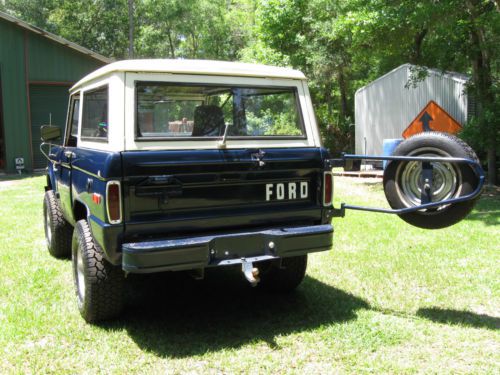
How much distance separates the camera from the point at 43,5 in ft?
115

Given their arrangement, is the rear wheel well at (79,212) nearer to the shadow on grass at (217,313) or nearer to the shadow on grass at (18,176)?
the shadow on grass at (217,313)

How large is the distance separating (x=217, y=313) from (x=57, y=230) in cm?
248

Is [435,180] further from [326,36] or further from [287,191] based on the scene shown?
[326,36]

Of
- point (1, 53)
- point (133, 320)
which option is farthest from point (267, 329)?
point (1, 53)

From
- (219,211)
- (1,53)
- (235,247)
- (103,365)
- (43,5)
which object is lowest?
(103,365)

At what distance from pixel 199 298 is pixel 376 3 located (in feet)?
27.9

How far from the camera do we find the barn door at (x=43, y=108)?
56.9 ft

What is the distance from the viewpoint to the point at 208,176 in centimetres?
382

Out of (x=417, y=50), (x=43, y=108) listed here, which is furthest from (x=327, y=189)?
(x=43, y=108)

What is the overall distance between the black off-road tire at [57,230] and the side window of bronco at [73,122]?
0.96 meters

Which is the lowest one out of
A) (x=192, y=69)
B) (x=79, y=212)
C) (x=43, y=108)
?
(x=79, y=212)

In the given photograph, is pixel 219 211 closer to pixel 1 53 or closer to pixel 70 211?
pixel 70 211

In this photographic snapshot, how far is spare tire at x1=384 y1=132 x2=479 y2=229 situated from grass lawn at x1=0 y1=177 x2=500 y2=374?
0.82 metres

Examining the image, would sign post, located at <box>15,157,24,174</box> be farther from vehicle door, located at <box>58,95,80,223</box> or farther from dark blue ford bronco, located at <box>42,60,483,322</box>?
dark blue ford bronco, located at <box>42,60,483,322</box>
